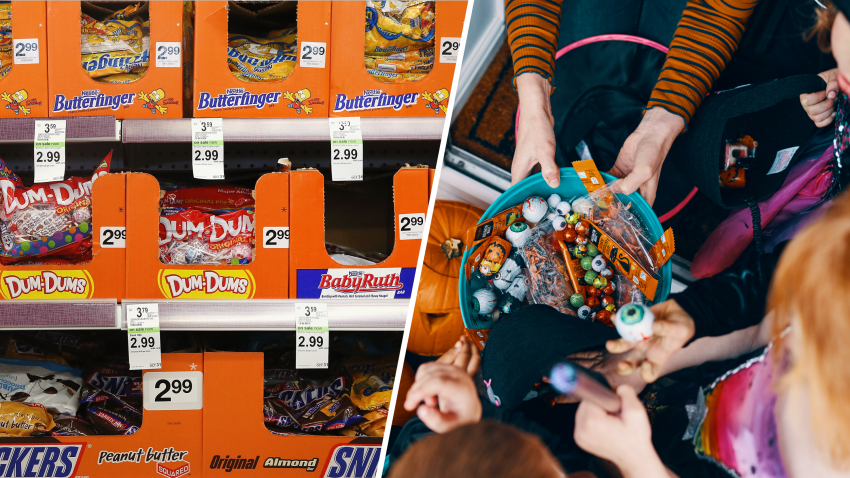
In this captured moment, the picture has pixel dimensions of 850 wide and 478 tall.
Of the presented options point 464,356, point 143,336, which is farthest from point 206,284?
point 464,356

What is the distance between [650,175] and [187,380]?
1.42 m

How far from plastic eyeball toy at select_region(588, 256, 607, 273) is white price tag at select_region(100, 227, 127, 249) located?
51.3 inches

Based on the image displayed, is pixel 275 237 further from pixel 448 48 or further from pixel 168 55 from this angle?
pixel 448 48

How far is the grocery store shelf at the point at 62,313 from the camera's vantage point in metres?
1.53

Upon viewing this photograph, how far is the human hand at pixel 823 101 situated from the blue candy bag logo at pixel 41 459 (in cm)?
198

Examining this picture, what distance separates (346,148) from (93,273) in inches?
31.8

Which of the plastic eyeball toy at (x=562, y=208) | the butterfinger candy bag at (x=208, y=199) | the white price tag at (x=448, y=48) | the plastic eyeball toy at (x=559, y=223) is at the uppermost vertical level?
the white price tag at (x=448, y=48)

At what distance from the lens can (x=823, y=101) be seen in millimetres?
729

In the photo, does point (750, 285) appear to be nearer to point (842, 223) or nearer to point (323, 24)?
point (842, 223)

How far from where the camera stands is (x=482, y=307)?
37.2 inches

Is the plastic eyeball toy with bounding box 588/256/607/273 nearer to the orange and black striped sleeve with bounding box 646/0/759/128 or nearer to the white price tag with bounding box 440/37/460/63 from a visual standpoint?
the orange and black striped sleeve with bounding box 646/0/759/128

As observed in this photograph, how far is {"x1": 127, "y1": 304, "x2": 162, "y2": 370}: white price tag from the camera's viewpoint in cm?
154

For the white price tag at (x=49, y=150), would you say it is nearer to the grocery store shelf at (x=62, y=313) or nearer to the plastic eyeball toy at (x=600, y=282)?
the grocery store shelf at (x=62, y=313)

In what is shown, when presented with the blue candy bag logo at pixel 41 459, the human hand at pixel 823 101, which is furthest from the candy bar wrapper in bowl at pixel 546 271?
the blue candy bag logo at pixel 41 459
